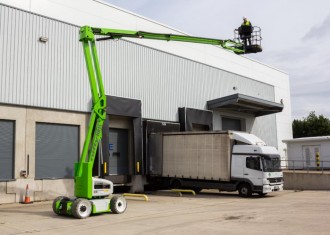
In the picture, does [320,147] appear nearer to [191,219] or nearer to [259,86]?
[259,86]

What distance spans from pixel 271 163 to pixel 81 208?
1218 cm

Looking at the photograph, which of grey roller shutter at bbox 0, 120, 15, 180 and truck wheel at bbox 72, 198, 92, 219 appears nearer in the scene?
truck wheel at bbox 72, 198, 92, 219

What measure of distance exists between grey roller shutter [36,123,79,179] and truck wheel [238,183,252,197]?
9445 millimetres

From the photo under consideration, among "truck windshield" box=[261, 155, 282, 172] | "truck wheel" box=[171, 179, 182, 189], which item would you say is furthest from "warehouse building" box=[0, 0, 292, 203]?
"truck windshield" box=[261, 155, 282, 172]

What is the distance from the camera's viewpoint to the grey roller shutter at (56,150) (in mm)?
20078

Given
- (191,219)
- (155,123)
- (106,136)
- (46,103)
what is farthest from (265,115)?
(191,219)

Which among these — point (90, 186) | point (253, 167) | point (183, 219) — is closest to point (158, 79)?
point (253, 167)

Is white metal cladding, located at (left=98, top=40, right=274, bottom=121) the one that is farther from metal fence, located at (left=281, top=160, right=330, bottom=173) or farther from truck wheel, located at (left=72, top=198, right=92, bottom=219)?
truck wheel, located at (left=72, top=198, right=92, bottom=219)

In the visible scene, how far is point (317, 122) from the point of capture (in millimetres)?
61250

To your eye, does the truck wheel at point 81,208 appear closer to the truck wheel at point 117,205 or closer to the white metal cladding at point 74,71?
the truck wheel at point 117,205

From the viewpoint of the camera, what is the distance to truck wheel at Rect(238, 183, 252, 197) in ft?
70.9

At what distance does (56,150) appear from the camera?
20.9m

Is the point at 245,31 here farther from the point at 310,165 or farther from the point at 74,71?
the point at 310,165

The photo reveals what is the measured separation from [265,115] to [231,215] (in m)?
24.8
